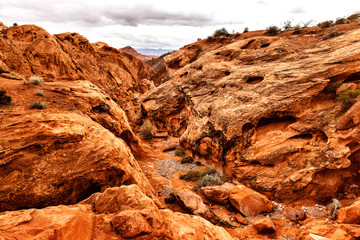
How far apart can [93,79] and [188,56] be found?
13323 millimetres

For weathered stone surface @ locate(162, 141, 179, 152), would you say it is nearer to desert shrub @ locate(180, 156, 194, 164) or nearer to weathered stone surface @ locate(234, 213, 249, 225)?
desert shrub @ locate(180, 156, 194, 164)

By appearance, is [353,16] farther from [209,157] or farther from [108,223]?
[108,223]

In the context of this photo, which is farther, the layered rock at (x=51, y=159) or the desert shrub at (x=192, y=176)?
the desert shrub at (x=192, y=176)

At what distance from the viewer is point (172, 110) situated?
14.9 meters

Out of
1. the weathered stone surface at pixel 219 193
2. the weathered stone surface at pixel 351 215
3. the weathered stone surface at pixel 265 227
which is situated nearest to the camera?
the weathered stone surface at pixel 351 215

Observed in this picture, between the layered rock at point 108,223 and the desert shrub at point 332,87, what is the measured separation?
779 centimetres

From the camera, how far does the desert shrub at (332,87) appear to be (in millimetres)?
6884

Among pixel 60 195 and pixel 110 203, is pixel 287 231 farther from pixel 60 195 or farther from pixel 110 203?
pixel 60 195

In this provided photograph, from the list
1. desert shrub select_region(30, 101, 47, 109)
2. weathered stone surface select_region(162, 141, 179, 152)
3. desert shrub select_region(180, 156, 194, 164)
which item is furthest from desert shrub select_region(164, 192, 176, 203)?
desert shrub select_region(30, 101, 47, 109)

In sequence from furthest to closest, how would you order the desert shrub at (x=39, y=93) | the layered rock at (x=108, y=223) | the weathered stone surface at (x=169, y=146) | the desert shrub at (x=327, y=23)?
1. the desert shrub at (x=327, y=23)
2. the weathered stone surface at (x=169, y=146)
3. the desert shrub at (x=39, y=93)
4. the layered rock at (x=108, y=223)

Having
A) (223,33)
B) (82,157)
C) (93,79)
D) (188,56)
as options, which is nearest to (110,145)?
(82,157)

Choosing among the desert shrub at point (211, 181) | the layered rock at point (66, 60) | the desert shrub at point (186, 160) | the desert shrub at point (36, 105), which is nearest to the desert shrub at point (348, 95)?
the desert shrub at point (211, 181)

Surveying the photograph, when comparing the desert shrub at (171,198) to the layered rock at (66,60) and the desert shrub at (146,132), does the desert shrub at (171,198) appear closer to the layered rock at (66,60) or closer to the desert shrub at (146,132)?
the desert shrub at (146,132)

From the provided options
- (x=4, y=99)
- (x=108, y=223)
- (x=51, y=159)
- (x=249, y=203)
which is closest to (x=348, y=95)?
(x=249, y=203)
